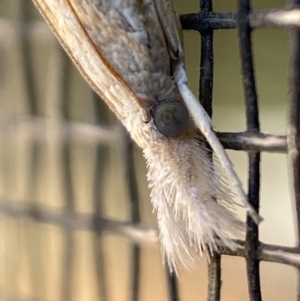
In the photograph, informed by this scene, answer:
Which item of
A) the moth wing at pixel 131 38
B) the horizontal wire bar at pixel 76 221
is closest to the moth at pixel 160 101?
the moth wing at pixel 131 38

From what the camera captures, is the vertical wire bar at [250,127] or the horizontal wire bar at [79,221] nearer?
the vertical wire bar at [250,127]

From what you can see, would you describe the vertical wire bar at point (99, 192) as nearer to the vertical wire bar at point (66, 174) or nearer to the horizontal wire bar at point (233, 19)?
the vertical wire bar at point (66, 174)

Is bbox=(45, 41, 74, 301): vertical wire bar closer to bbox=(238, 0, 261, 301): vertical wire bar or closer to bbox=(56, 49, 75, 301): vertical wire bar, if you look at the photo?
bbox=(56, 49, 75, 301): vertical wire bar

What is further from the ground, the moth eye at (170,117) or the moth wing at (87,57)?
the moth wing at (87,57)

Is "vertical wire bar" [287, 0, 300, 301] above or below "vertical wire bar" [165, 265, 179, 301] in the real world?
above

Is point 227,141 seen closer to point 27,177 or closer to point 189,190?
point 189,190

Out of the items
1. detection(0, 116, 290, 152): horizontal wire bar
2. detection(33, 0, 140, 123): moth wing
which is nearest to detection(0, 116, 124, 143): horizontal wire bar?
detection(0, 116, 290, 152): horizontal wire bar

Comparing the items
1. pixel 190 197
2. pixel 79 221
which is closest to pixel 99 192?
pixel 79 221
